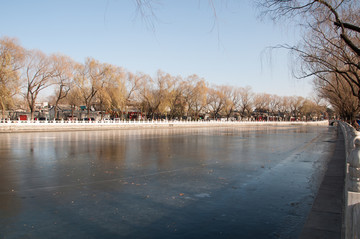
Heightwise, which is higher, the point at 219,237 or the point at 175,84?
the point at 175,84

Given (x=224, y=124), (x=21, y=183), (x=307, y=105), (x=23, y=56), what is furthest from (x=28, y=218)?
(x=307, y=105)

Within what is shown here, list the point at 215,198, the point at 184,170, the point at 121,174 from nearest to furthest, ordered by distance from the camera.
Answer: the point at 215,198 → the point at 121,174 → the point at 184,170

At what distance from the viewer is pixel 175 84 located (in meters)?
73.1

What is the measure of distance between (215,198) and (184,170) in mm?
3488

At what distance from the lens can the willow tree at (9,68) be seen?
3997 cm

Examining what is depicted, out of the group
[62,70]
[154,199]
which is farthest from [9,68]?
[154,199]

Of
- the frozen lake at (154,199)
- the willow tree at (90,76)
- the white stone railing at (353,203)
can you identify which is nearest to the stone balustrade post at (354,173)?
the white stone railing at (353,203)

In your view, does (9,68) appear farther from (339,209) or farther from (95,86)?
(339,209)

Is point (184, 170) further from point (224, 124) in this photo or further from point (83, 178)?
point (224, 124)

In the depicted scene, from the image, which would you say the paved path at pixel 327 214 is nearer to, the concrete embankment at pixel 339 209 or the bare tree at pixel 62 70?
the concrete embankment at pixel 339 209

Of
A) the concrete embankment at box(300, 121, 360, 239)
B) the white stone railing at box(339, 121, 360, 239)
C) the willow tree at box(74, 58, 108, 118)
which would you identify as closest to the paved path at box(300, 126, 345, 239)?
the concrete embankment at box(300, 121, 360, 239)

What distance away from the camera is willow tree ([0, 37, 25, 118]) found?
3997 centimetres

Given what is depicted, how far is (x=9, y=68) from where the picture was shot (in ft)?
134

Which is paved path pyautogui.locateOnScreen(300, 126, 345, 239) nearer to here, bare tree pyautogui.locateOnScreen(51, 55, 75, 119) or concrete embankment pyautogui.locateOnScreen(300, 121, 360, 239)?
concrete embankment pyautogui.locateOnScreen(300, 121, 360, 239)
